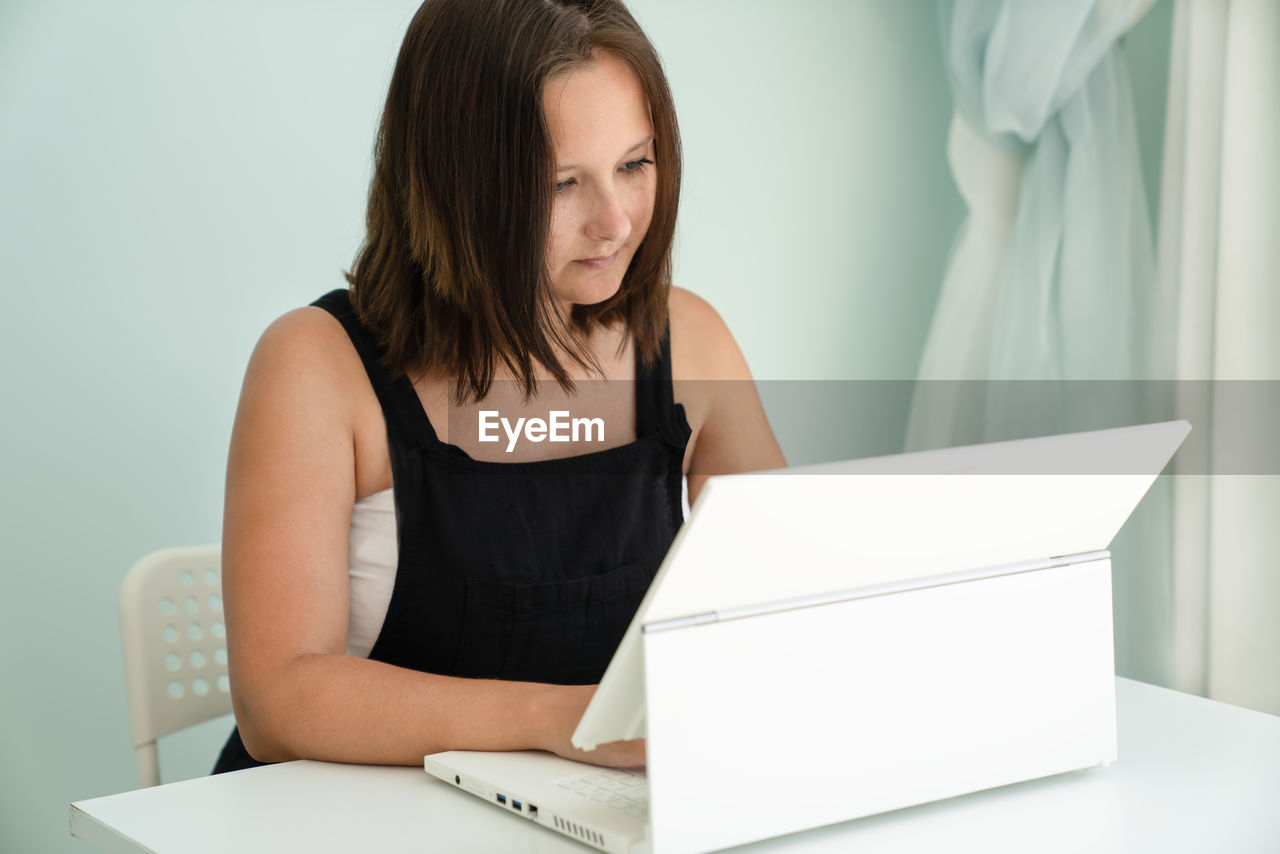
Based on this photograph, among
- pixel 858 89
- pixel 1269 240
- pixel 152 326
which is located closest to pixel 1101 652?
pixel 1269 240

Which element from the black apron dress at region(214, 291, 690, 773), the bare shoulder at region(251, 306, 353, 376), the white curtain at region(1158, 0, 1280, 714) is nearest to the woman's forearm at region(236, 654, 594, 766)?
the black apron dress at region(214, 291, 690, 773)

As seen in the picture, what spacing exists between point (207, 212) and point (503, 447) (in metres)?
0.75

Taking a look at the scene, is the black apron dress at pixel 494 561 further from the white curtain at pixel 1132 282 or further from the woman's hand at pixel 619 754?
the white curtain at pixel 1132 282

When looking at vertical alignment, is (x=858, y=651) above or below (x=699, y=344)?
below

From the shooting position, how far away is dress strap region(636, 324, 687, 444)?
1.26 metres

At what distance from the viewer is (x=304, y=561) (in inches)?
39.1

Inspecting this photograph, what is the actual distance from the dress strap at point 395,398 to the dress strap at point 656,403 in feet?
0.81

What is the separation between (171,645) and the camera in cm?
130

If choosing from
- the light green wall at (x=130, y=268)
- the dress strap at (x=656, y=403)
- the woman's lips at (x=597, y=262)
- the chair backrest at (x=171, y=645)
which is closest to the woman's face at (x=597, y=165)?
the woman's lips at (x=597, y=262)

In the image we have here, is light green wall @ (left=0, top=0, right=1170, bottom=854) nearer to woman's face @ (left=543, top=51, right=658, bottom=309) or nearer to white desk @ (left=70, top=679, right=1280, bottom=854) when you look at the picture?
woman's face @ (left=543, top=51, right=658, bottom=309)

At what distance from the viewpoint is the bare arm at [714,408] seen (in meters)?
1.35

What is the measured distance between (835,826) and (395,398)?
590 millimetres

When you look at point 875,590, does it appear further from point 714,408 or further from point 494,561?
point 714,408

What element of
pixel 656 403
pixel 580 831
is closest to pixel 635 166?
pixel 656 403
